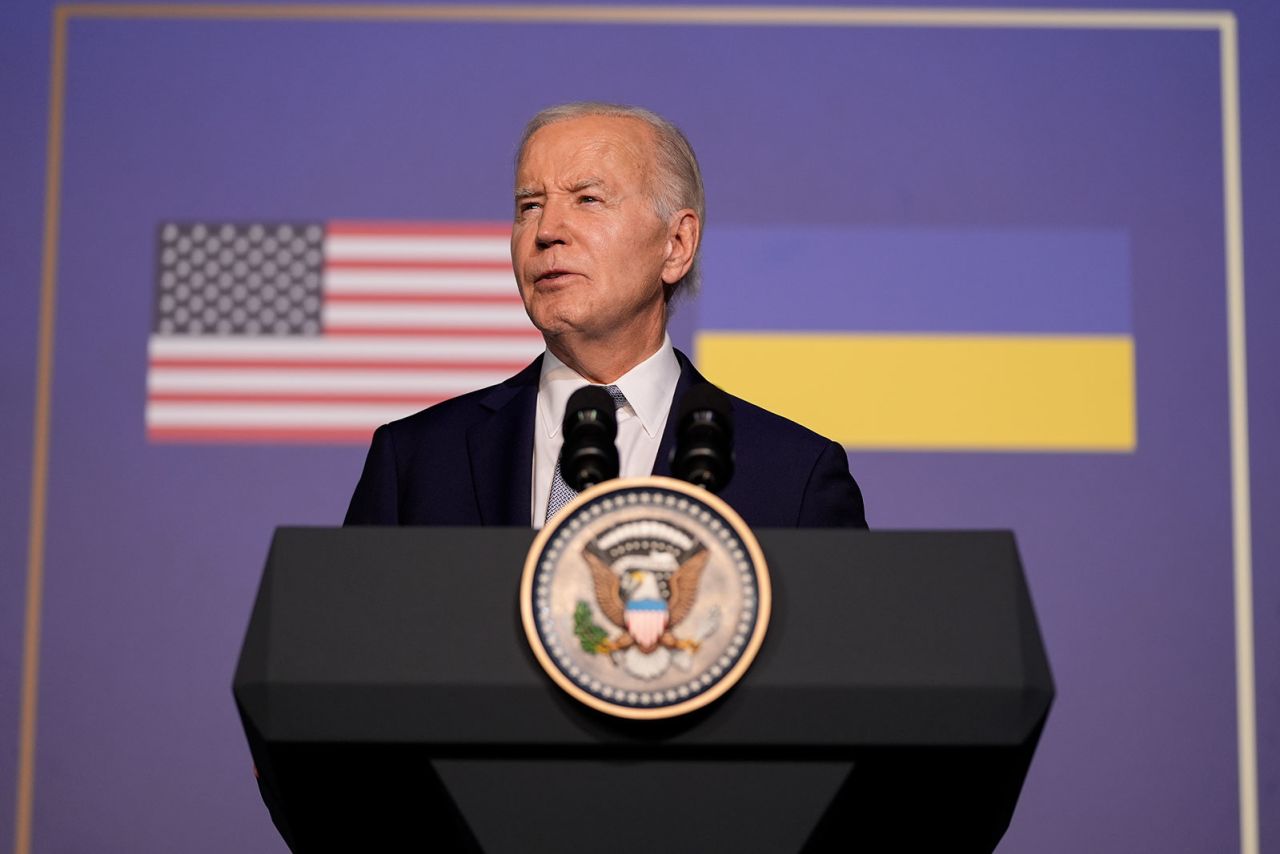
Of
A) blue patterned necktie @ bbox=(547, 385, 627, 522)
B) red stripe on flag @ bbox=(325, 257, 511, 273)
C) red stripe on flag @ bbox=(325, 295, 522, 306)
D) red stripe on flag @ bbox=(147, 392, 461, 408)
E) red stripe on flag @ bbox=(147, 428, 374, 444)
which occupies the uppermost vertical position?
red stripe on flag @ bbox=(325, 257, 511, 273)

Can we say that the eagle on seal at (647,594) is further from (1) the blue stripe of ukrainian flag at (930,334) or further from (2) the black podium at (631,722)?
(1) the blue stripe of ukrainian flag at (930,334)

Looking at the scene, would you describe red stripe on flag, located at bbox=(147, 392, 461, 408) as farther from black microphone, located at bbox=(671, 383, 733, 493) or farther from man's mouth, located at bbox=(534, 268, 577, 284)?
black microphone, located at bbox=(671, 383, 733, 493)

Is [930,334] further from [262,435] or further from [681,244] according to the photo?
[262,435]

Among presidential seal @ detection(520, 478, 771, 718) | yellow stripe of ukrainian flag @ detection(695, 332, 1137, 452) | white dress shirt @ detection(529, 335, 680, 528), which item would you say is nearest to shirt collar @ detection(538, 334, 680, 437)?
white dress shirt @ detection(529, 335, 680, 528)

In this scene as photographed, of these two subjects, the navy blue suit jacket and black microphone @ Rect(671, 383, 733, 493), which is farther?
the navy blue suit jacket

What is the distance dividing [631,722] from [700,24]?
2296 mm

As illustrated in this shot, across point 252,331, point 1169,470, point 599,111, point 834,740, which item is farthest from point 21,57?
point 834,740

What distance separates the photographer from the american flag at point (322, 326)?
10.1 feet

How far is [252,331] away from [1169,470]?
186 centimetres

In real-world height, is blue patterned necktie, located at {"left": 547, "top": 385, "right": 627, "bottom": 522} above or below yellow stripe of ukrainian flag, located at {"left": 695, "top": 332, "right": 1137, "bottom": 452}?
below

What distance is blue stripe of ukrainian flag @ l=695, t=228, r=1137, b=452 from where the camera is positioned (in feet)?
9.93

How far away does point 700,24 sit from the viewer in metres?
3.14

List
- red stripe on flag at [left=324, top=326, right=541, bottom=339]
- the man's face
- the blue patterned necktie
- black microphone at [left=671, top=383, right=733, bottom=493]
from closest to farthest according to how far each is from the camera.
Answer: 1. black microphone at [left=671, top=383, right=733, bottom=493]
2. the blue patterned necktie
3. the man's face
4. red stripe on flag at [left=324, top=326, right=541, bottom=339]

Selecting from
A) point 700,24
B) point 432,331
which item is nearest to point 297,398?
point 432,331
